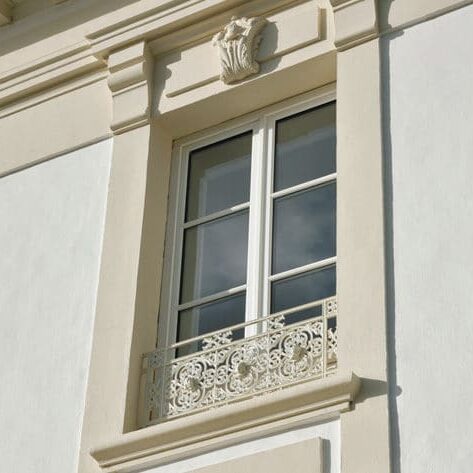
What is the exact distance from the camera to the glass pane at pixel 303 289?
34.3 ft

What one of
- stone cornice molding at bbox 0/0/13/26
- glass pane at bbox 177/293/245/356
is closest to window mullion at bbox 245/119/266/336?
glass pane at bbox 177/293/245/356

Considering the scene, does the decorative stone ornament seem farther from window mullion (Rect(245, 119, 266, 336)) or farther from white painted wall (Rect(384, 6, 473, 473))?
white painted wall (Rect(384, 6, 473, 473))

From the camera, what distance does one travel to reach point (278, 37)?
1149 centimetres

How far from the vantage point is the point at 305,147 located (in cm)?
1124

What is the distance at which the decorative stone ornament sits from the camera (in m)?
11.4

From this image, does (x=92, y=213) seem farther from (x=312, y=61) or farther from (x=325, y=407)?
(x=325, y=407)

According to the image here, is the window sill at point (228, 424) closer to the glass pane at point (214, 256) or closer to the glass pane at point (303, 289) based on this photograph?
the glass pane at point (303, 289)

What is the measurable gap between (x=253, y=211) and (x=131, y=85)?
4.79 feet

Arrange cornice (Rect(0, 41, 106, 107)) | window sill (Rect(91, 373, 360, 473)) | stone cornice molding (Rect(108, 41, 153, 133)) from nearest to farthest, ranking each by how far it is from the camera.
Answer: window sill (Rect(91, 373, 360, 473)) → stone cornice molding (Rect(108, 41, 153, 133)) → cornice (Rect(0, 41, 106, 107))

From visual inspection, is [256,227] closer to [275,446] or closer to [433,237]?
[433,237]

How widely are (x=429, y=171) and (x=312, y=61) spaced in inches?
57.9

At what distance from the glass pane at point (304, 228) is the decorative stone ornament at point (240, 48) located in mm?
946

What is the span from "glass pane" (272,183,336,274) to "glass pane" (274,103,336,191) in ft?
0.48

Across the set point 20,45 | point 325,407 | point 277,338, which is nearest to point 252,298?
point 277,338
